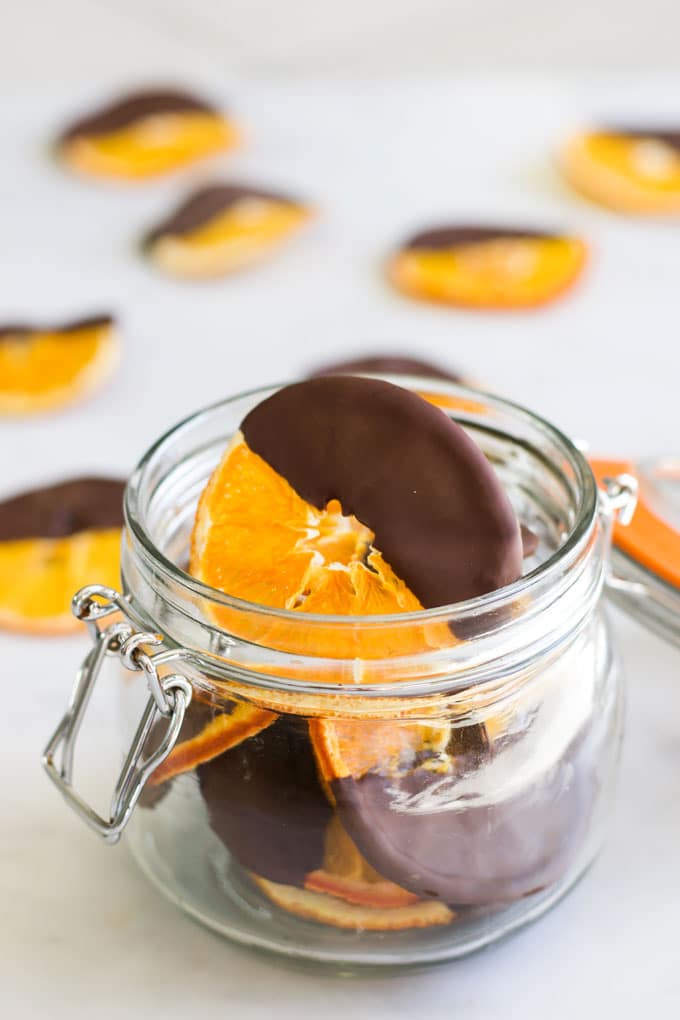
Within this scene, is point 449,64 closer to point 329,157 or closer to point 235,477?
point 329,157

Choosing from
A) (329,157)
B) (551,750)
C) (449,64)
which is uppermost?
(551,750)

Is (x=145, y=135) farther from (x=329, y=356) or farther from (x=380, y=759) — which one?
(x=380, y=759)

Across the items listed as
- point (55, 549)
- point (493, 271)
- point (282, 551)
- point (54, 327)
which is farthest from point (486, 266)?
point (282, 551)

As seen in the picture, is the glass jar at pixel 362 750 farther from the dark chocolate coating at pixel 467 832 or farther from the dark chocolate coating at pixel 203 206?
the dark chocolate coating at pixel 203 206

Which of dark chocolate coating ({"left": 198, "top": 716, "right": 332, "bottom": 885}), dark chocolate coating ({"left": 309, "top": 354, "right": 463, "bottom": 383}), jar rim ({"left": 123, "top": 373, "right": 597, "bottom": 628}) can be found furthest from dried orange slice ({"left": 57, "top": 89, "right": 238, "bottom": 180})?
dark chocolate coating ({"left": 198, "top": 716, "right": 332, "bottom": 885})

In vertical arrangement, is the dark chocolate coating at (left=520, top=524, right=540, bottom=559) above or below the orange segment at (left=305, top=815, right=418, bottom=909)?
above

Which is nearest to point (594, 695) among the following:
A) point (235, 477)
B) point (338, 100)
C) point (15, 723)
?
point (235, 477)

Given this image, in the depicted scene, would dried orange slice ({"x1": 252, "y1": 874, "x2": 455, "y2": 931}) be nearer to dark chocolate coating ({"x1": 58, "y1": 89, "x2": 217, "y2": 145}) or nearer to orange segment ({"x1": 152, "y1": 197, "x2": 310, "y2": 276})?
orange segment ({"x1": 152, "y1": 197, "x2": 310, "y2": 276})

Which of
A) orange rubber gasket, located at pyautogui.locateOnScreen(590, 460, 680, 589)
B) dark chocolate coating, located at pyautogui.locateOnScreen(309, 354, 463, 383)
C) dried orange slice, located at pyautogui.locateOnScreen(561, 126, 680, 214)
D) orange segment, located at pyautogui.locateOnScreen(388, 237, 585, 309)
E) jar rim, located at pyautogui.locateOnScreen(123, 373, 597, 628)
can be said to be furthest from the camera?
dried orange slice, located at pyautogui.locateOnScreen(561, 126, 680, 214)
